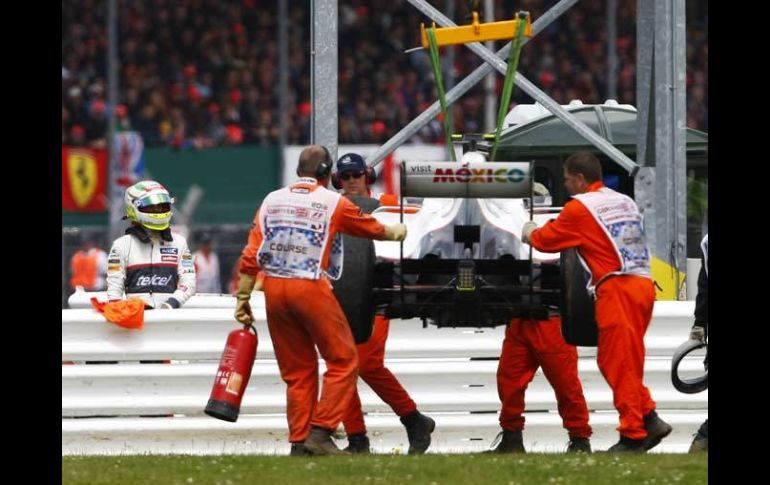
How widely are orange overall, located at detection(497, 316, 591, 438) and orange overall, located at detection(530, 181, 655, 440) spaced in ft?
1.70

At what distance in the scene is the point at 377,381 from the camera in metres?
9.73

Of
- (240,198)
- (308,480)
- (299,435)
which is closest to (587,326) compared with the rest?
(299,435)

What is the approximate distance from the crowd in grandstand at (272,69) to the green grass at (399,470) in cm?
1637

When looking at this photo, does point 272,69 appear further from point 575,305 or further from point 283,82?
point 575,305

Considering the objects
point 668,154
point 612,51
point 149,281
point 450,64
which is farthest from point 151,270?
point 612,51

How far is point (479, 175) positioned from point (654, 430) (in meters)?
1.64

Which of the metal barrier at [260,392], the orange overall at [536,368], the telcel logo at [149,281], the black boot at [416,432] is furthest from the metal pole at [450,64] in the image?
the orange overall at [536,368]

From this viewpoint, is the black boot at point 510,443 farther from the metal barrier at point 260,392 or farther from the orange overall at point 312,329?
the orange overall at point 312,329

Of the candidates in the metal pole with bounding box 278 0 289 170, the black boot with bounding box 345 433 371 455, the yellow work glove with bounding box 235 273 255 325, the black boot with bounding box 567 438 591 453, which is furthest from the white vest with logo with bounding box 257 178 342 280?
the metal pole with bounding box 278 0 289 170

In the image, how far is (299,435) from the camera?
8.88 m

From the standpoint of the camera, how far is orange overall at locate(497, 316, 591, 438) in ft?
31.3
